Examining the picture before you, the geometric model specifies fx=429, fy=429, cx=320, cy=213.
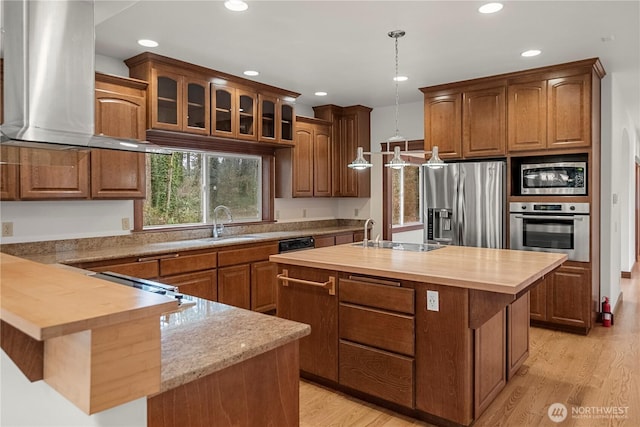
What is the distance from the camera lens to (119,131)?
356 cm

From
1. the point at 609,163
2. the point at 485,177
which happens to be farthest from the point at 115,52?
the point at 609,163

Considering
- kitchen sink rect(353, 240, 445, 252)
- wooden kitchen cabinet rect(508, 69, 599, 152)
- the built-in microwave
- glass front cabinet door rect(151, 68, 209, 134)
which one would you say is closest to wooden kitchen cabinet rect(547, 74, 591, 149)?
wooden kitchen cabinet rect(508, 69, 599, 152)

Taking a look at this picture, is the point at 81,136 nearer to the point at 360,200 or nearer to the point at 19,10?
the point at 19,10

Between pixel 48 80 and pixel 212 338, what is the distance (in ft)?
3.86

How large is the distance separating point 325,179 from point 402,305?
3.49 metres

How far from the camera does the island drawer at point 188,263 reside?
142 inches

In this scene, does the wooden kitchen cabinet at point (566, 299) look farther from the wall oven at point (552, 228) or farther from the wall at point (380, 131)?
the wall at point (380, 131)

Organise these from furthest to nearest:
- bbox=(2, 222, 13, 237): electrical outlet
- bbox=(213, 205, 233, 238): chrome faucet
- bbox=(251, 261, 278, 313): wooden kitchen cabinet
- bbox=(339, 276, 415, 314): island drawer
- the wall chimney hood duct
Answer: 1. bbox=(213, 205, 233, 238): chrome faucet
2. bbox=(251, 261, 278, 313): wooden kitchen cabinet
3. bbox=(2, 222, 13, 237): electrical outlet
4. bbox=(339, 276, 415, 314): island drawer
5. the wall chimney hood duct

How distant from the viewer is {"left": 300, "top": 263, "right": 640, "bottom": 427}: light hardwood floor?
2.56 meters

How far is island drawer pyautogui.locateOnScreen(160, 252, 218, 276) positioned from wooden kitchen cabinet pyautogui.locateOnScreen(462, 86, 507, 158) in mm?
2921

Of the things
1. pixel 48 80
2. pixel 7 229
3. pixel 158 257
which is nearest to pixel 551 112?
pixel 158 257

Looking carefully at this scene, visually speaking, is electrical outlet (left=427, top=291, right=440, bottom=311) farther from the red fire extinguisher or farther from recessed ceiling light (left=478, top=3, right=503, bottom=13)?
the red fire extinguisher

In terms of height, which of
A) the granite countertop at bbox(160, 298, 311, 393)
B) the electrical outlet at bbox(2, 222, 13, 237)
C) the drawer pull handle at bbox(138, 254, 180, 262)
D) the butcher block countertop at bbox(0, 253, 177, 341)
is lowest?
the granite countertop at bbox(160, 298, 311, 393)

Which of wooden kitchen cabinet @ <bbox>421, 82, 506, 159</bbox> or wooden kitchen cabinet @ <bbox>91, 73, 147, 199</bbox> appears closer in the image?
wooden kitchen cabinet @ <bbox>91, 73, 147, 199</bbox>
